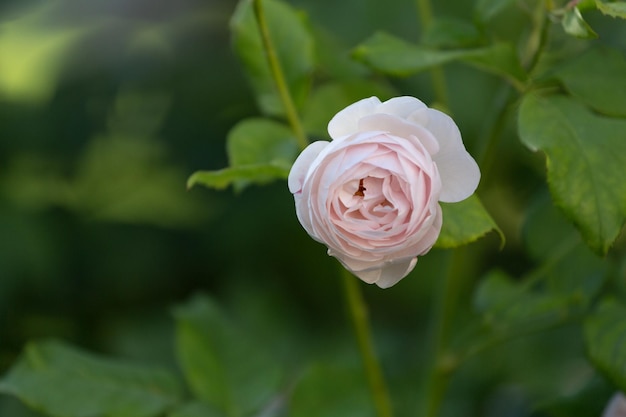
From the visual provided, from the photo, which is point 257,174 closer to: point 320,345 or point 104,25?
point 320,345

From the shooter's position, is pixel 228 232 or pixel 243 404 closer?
pixel 243 404

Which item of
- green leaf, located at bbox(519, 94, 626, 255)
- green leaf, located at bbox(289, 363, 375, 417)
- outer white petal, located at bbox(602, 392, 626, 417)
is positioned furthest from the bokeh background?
green leaf, located at bbox(519, 94, 626, 255)

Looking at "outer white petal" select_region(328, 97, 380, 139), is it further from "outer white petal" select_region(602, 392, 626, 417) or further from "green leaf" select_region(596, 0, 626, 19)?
"outer white petal" select_region(602, 392, 626, 417)

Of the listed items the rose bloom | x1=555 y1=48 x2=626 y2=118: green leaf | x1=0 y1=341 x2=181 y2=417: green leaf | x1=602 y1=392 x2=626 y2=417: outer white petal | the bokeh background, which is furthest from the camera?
the bokeh background

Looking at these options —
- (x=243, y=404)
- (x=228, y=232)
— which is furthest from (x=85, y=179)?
(x=243, y=404)

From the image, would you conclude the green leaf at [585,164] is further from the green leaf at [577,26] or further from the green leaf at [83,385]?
the green leaf at [83,385]

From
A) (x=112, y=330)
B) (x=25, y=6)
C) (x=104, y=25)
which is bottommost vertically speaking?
(x=112, y=330)
